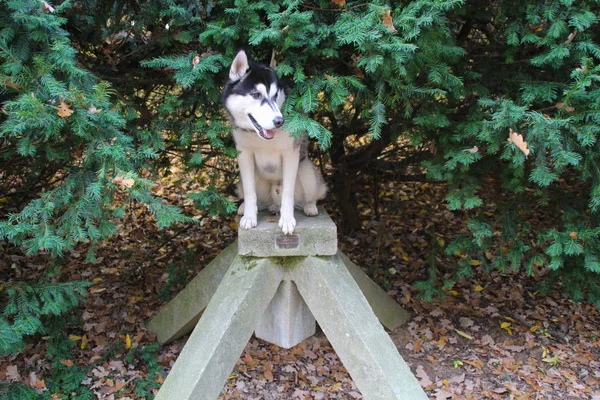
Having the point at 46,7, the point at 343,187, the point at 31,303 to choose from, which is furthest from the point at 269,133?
the point at 343,187

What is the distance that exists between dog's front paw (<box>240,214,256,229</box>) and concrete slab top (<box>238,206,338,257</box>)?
1.1 inches

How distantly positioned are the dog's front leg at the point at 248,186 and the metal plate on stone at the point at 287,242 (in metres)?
0.19

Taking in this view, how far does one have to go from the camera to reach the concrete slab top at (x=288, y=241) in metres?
3.24

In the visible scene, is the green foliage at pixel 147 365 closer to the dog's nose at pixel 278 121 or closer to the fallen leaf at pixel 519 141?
the dog's nose at pixel 278 121

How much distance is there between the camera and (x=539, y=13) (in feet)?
9.26

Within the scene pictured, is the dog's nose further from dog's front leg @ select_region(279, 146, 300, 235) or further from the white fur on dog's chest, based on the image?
dog's front leg @ select_region(279, 146, 300, 235)

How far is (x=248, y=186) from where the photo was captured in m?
3.24

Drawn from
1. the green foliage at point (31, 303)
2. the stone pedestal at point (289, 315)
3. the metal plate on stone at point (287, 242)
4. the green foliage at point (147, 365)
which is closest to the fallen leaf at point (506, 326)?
the stone pedestal at point (289, 315)

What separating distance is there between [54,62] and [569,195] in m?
3.21

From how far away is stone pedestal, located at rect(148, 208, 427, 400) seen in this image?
300cm

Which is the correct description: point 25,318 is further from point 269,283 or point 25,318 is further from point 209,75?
point 209,75

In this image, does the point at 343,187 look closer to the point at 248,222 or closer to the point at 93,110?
the point at 248,222

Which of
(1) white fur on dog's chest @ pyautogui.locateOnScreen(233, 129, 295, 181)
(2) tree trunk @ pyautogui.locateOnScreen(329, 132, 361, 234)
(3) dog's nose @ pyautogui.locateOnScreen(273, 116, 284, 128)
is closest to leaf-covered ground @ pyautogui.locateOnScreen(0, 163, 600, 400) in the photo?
(2) tree trunk @ pyautogui.locateOnScreen(329, 132, 361, 234)

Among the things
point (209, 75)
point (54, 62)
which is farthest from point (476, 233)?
point (54, 62)
